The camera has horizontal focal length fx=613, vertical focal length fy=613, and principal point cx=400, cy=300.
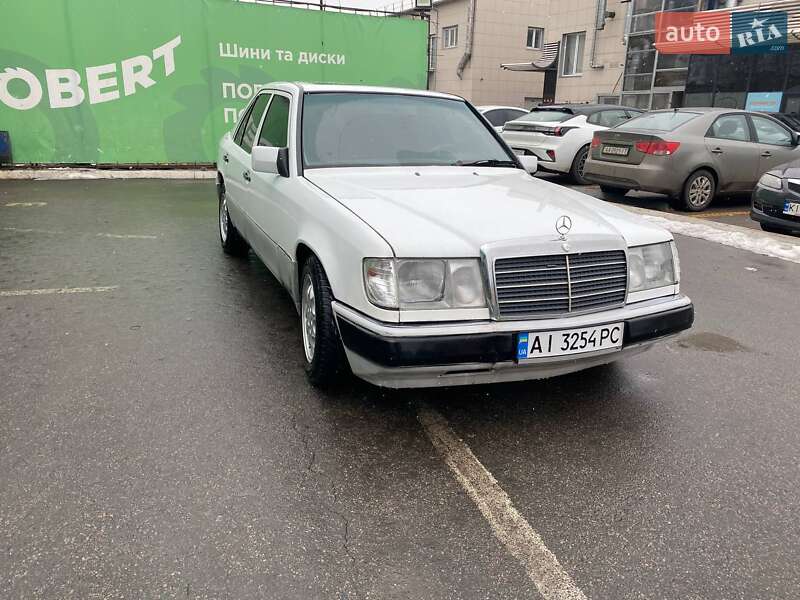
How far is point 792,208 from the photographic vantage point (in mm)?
7285

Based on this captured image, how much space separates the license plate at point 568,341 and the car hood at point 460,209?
0.43 metres

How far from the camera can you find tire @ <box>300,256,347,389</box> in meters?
2.97

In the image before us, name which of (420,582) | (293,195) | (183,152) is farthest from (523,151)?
(420,582)

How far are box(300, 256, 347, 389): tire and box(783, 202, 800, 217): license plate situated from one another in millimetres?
6538

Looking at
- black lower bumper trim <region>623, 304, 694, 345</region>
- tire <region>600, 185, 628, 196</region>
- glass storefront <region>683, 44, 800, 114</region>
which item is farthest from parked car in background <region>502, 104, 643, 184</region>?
black lower bumper trim <region>623, 304, 694, 345</region>

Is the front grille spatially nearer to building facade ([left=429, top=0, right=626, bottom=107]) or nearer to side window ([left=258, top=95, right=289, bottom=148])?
side window ([left=258, top=95, right=289, bottom=148])

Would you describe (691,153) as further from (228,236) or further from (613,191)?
(228,236)

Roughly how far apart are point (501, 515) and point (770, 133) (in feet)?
32.2

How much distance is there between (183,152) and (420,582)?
1160cm

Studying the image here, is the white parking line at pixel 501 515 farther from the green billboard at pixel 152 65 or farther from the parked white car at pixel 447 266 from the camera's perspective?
the green billboard at pixel 152 65

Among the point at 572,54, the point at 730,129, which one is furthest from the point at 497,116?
the point at 572,54

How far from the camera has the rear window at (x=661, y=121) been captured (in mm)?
9141

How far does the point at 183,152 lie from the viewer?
12062 mm

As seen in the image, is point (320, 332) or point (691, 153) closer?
point (320, 332)
